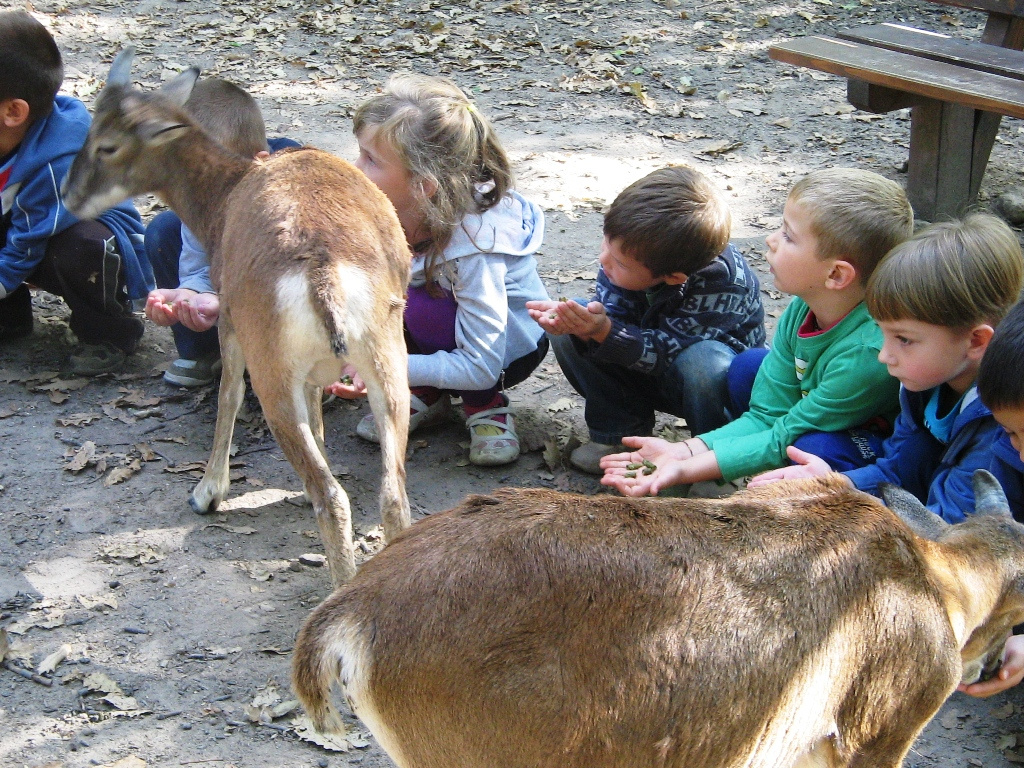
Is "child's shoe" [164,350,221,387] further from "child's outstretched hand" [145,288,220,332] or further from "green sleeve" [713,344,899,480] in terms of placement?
"green sleeve" [713,344,899,480]

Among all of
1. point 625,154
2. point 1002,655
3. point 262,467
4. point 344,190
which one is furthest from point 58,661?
point 625,154

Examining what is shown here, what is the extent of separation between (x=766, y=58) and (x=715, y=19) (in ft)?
3.80

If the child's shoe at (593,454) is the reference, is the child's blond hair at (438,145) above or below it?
above

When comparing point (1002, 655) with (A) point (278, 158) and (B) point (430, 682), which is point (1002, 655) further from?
(A) point (278, 158)

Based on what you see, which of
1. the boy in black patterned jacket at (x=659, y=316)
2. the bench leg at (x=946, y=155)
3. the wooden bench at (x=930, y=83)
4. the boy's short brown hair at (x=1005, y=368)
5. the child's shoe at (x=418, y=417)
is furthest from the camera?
the bench leg at (x=946, y=155)

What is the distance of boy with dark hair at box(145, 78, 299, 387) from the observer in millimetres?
4504

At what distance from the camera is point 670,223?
3.98 meters

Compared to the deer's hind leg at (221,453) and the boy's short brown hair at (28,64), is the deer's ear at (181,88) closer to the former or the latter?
the boy's short brown hair at (28,64)

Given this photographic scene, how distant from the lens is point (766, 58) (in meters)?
9.33

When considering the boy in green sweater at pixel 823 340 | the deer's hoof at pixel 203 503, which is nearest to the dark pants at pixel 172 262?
the deer's hoof at pixel 203 503

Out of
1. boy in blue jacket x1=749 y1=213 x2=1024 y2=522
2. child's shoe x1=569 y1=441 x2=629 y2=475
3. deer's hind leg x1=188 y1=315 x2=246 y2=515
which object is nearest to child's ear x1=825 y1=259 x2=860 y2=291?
boy in blue jacket x1=749 y1=213 x2=1024 y2=522

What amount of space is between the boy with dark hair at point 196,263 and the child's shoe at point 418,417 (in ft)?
2.73

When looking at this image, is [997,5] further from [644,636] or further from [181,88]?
[644,636]

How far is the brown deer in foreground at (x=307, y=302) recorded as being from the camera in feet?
10.9
